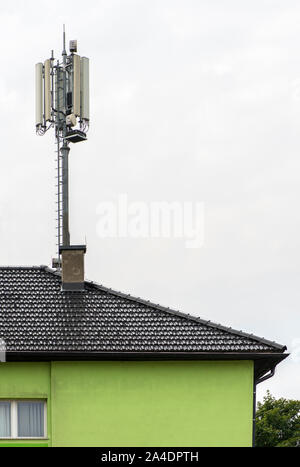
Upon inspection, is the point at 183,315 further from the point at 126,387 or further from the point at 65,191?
the point at 65,191

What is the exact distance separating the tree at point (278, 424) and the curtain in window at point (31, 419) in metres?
45.4

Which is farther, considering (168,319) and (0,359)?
(168,319)

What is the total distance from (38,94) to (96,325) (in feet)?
55.9

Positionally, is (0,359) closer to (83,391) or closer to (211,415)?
(83,391)

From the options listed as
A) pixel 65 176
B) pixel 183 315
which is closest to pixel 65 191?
pixel 65 176

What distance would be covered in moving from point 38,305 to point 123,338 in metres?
2.81

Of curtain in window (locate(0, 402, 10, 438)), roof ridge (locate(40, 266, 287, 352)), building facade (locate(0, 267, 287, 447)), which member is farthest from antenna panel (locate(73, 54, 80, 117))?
curtain in window (locate(0, 402, 10, 438))

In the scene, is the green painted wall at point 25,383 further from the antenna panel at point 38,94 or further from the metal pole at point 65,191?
the antenna panel at point 38,94

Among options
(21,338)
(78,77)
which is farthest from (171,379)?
(78,77)

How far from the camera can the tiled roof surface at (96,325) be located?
20.5m

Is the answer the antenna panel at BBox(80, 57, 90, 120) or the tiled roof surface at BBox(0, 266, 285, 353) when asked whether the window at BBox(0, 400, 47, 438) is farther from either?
the antenna panel at BBox(80, 57, 90, 120)

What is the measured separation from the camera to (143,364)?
2066 centimetres

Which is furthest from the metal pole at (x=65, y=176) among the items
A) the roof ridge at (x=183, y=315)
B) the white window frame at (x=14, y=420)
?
the white window frame at (x=14, y=420)

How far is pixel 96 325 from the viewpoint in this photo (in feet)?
70.2
